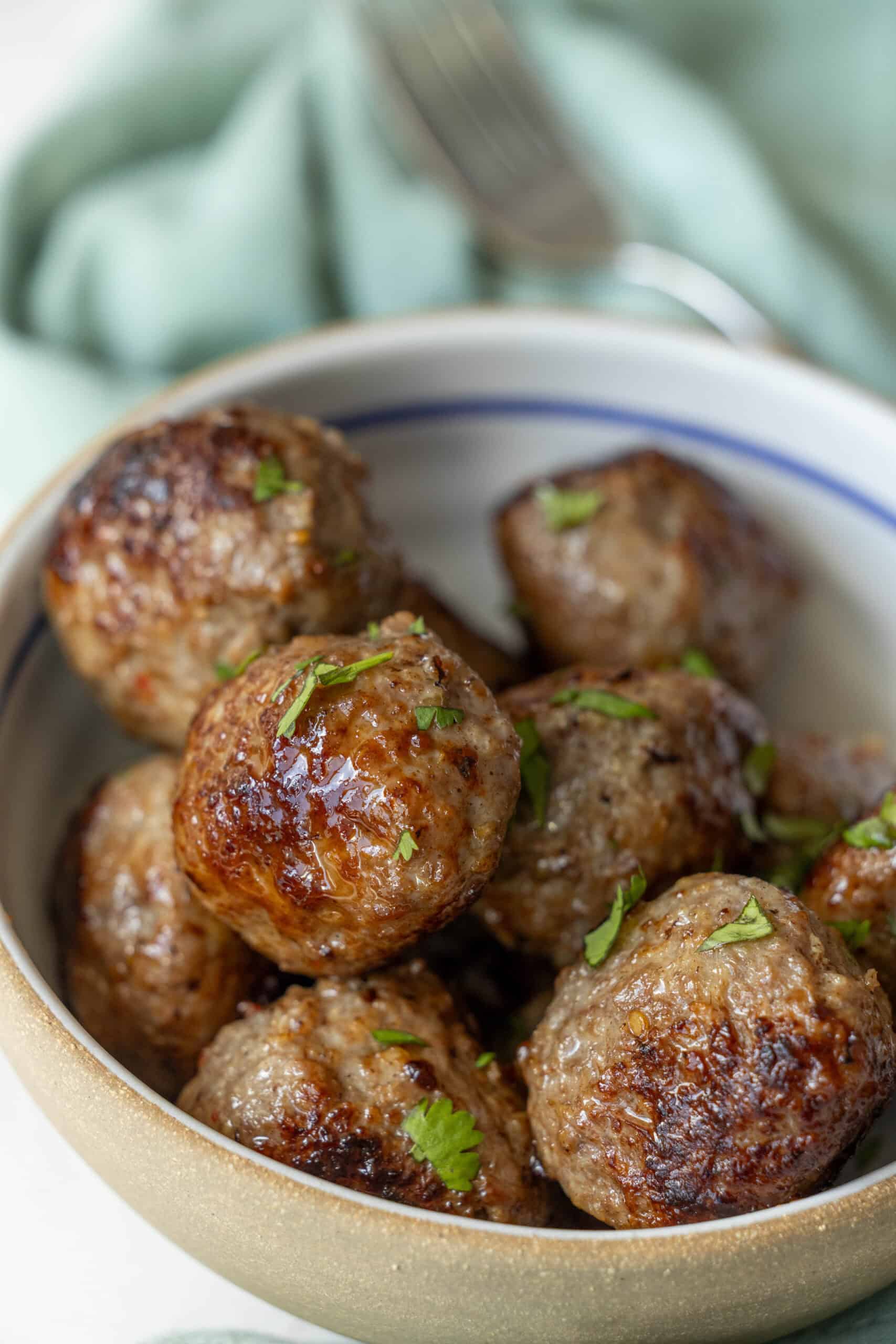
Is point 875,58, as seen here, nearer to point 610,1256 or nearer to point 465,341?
point 465,341

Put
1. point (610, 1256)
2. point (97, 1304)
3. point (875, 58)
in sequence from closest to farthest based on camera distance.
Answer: point (610, 1256)
point (97, 1304)
point (875, 58)

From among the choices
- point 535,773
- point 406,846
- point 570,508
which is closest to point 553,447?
point 570,508

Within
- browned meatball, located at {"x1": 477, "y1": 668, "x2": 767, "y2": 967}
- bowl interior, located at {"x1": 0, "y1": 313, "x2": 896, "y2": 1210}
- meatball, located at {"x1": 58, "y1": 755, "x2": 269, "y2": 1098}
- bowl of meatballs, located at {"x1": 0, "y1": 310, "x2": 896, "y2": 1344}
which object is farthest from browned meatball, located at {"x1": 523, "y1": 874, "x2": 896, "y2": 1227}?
bowl interior, located at {"x1": 0, "y1": 313, "x2": 896, "y2": 1210}

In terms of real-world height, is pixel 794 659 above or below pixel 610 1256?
above

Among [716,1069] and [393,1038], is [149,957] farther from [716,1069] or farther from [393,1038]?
[716,1069]

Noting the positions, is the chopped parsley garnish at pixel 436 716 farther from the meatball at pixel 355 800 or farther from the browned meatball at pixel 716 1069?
the browned meatball at pixel 716 1069

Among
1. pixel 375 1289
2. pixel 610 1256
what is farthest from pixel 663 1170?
pixel 375 1289
